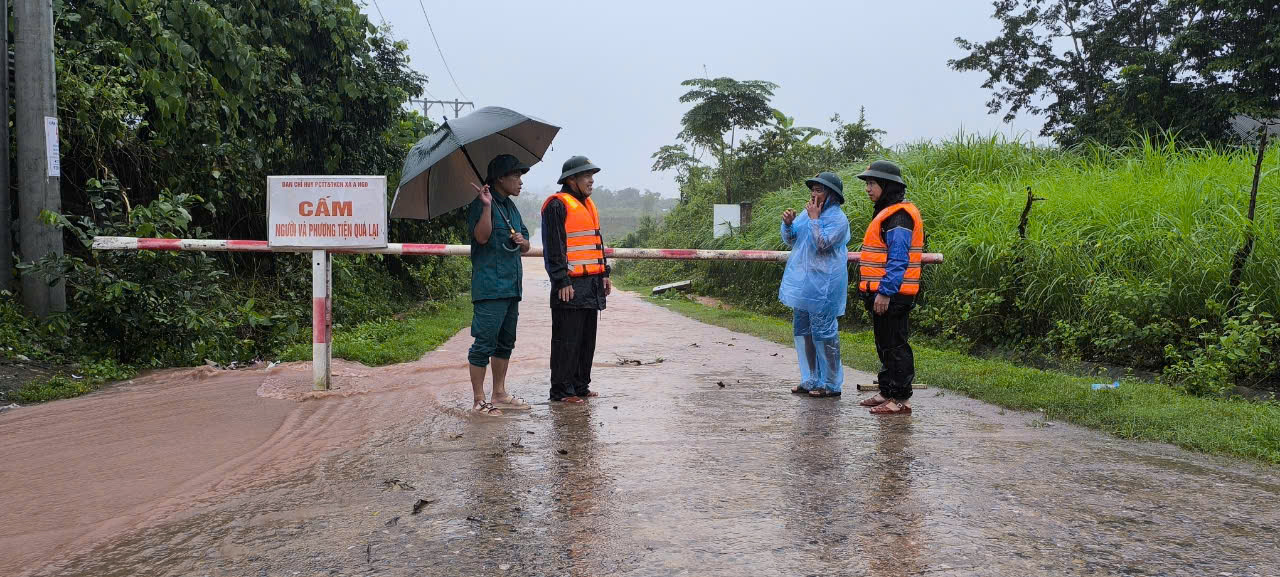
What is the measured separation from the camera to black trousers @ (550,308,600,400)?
6539mm

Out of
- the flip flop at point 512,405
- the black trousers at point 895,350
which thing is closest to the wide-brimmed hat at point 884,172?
the black trousers at point 895,350

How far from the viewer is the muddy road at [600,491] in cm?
328

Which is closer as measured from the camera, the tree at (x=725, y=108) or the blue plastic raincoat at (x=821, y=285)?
the blue plastic raincoat at (x=821, y=285)

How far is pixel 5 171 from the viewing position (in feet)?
24.9

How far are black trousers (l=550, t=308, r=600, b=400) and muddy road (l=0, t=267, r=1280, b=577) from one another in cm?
20

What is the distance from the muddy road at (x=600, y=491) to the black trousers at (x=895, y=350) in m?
0.27

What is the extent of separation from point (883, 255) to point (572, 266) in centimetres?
217

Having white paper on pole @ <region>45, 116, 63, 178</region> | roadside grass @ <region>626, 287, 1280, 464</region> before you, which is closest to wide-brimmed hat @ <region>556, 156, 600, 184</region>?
roadside grass @ <region>626, 287, 1280, 464</region>

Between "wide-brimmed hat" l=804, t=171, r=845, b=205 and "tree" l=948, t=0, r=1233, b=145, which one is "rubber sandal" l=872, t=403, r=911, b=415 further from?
"tree" l=948, t=0, r=1233, b=145

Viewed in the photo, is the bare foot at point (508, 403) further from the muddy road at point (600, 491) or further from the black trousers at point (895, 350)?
the black trousers at point (895, 350)

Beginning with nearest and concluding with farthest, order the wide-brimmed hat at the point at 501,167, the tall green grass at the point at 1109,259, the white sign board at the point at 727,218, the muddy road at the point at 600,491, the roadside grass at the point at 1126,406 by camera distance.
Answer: the muddy road at the point at 600,491 → the roadside grass at the point at 1126,406 → the wide-brimmed hat at the point at 501,167 → the tall green grass at the point at 1109,259 → the white sign board at the point at 727,218

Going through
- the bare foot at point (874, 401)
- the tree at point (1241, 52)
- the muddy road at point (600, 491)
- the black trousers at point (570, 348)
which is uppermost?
the tree at point (1241, 52)

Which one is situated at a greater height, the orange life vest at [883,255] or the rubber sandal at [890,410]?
the orange life vest at [883,255]

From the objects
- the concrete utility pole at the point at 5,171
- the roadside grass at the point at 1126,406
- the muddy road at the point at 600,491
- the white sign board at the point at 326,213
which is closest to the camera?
the muddy road at the point at 600,491
